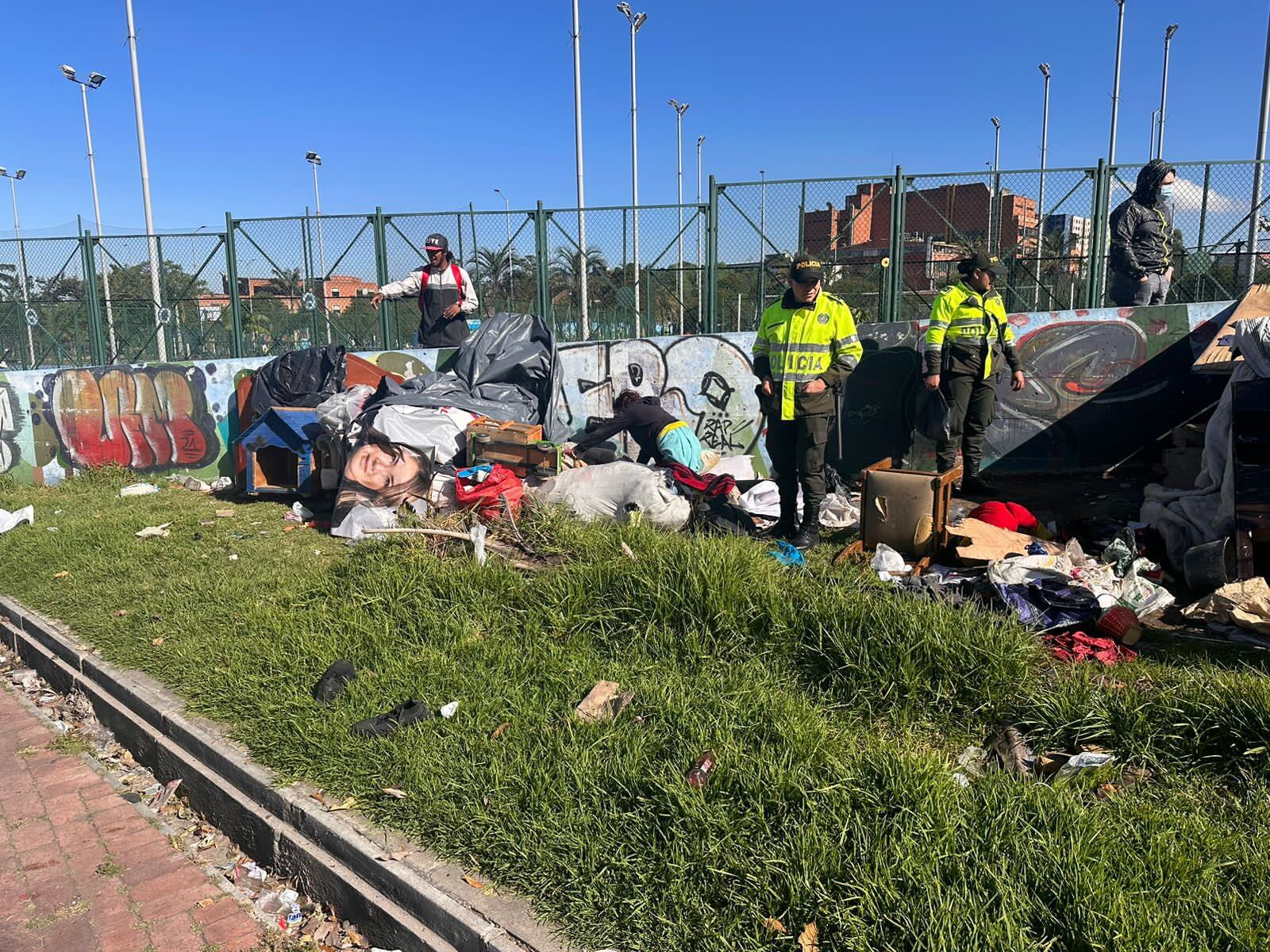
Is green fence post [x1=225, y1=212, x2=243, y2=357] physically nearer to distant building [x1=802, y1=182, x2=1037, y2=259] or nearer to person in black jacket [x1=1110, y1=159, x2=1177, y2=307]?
distant building [x1=802, y1=182, x2=1037, y2=259]

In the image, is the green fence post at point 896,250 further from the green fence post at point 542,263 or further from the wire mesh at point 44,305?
the wire mesh at point 44,305

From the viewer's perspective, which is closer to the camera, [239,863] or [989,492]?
[239,863]

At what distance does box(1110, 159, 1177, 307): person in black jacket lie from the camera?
8.91 meters

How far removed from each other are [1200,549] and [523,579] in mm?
3796

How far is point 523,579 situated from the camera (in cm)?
495

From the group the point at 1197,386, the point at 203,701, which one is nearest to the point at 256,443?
the point at 203,701

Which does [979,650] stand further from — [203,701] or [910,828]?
[203,701]

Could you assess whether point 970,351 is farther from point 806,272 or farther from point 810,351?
point 806,272

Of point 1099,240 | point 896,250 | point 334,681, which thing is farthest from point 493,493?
point 1099,240

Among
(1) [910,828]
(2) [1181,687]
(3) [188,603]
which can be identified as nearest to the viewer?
(1) [910,828]

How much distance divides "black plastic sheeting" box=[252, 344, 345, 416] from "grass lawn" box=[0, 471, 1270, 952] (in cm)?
457

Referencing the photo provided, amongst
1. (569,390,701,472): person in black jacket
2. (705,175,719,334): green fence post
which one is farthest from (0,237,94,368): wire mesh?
(705,175,719,334): green fence post

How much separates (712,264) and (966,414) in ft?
13.8

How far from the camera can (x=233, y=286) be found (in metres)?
11.7
